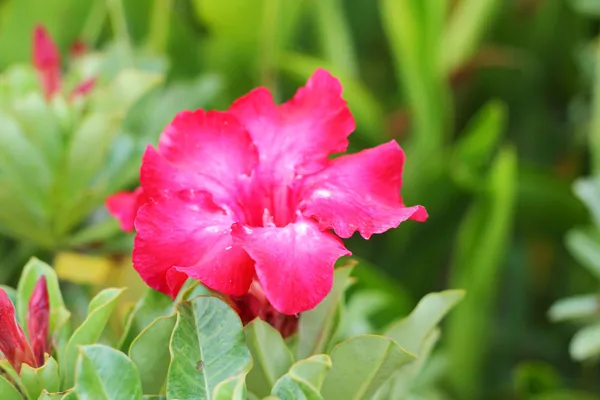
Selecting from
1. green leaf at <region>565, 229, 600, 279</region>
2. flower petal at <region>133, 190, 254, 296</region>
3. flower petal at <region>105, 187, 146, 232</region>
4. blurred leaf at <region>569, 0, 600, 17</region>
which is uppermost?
flower petal at <region>133, 190, 254, 296</region>

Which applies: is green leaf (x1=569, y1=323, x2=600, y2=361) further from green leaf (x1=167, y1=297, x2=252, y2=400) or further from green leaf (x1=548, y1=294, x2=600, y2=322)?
green leaf (x1=167, y1=297, x2=252, y2=400)

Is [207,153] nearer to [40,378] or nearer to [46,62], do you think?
[40,378]

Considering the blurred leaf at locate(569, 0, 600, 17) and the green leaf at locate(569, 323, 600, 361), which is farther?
the blurred leaf at locate(569, 0, 600, 17)

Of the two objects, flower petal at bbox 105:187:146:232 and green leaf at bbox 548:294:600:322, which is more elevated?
flower petal at bbox 105:187:146:232

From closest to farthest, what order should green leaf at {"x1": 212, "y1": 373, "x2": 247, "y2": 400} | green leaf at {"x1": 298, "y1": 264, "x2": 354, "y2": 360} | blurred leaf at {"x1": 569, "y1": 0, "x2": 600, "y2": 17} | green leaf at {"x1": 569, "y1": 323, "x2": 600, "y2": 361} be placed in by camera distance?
green leaf at {"x1": 212, "y1": 373, "x2": 247, "y2": 400}
green leaf at {"x1": 298, "y1": 264, "x2": 354, "y2": 360}
green leaf at {"x1": 569, "y1": 323, "x2": 600, "y2": 361}
blurred leaf at {"x1": 569, "y1": 0, "x2": 600, "y2": 17}

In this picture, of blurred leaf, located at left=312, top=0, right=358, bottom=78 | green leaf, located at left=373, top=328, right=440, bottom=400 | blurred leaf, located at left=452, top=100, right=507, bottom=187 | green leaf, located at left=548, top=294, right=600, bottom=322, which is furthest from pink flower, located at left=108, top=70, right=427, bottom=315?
blurred leaf, located at left=312, top=0, right=358, bottom=78

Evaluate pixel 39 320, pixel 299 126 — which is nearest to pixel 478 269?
pixel 299 126

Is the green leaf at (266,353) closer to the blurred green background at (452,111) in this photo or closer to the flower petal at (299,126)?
the flower petal at (299,126)
